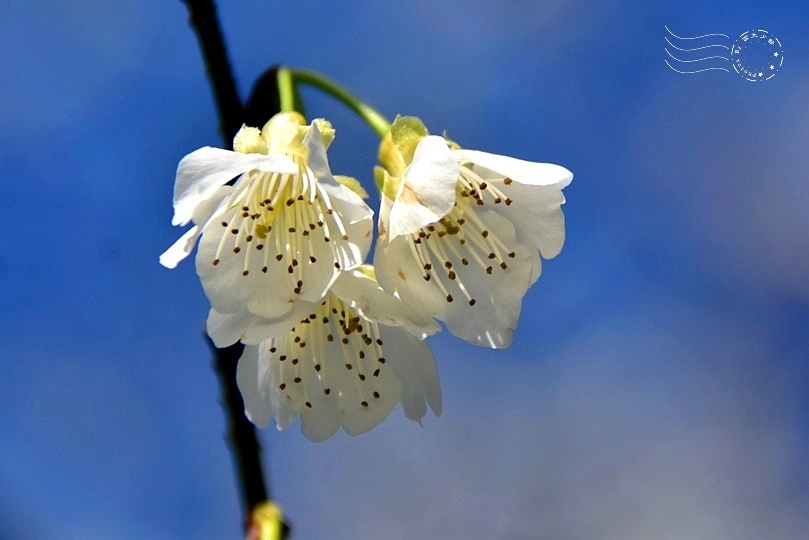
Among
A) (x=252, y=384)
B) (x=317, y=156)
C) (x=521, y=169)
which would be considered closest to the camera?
(x=317, y=156)

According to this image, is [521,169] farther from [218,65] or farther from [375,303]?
[218,65]

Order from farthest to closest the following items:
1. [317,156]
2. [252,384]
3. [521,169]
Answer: [252,384] → [521,169] → [317,156]

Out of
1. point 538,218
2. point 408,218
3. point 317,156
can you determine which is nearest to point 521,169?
point 538,218

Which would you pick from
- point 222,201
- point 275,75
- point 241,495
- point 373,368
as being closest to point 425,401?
point 373,368

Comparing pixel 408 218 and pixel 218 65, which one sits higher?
pixel 218 65

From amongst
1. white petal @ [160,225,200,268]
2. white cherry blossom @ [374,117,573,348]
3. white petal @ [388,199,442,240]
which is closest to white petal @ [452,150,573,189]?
white cherry blossom @ [374,117,573,348]

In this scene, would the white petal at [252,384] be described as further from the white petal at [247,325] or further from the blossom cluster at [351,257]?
the white petal at [247,325]
